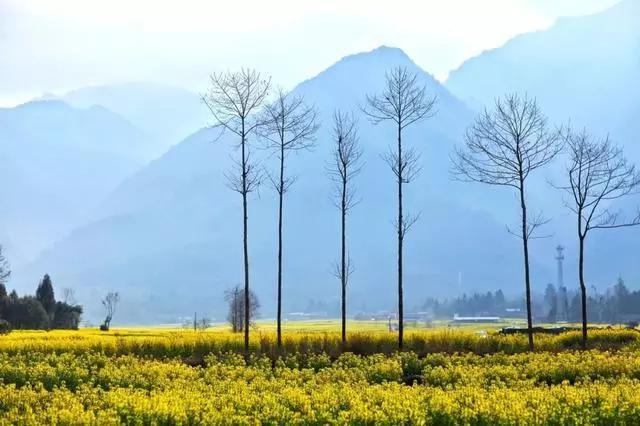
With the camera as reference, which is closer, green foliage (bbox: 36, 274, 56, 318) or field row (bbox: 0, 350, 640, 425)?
field row (bbox: 0, 350, 640, 425)

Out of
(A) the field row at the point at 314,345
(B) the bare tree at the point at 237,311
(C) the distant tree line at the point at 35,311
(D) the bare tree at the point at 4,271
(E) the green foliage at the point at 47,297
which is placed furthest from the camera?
(E) the green foliage at the point at 47,297

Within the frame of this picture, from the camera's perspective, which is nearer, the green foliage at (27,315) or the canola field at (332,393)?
the canola field at (332,393)

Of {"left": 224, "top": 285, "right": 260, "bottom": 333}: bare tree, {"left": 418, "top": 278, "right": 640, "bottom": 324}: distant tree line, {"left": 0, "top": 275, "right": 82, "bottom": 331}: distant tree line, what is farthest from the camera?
{"left": 418, "top": 278, "right": 640, "bottom": 324}: distant tree line

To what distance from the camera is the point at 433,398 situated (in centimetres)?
1159

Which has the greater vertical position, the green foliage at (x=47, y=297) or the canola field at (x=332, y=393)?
the green foliage at (x=47, y=297)

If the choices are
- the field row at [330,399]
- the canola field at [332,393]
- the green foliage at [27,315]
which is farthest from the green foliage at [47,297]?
the field row at [330,399]

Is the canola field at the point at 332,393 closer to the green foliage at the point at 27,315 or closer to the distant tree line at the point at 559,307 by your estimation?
the green foliage at the point at 27,315


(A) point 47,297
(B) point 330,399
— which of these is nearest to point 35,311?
(A) point 47,297

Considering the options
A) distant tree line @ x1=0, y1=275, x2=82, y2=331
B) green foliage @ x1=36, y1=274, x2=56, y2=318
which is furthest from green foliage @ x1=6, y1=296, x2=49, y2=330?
green foliage @ x1=36, y1=274, x2=56, y2=318

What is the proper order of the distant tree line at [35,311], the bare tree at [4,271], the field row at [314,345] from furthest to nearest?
1. the bare tree at [4,271]
2. the distant tree line at [35,311]
3. the field row at [314,345]

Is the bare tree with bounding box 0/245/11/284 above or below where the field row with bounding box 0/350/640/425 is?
above

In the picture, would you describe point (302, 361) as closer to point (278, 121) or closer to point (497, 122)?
point (278, 121)

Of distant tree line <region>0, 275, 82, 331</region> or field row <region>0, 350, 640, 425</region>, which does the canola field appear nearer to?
field row <region>0, 350, 640, 425</region>

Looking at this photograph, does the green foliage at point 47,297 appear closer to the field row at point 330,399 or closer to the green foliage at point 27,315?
the green foliage at point 27,315
